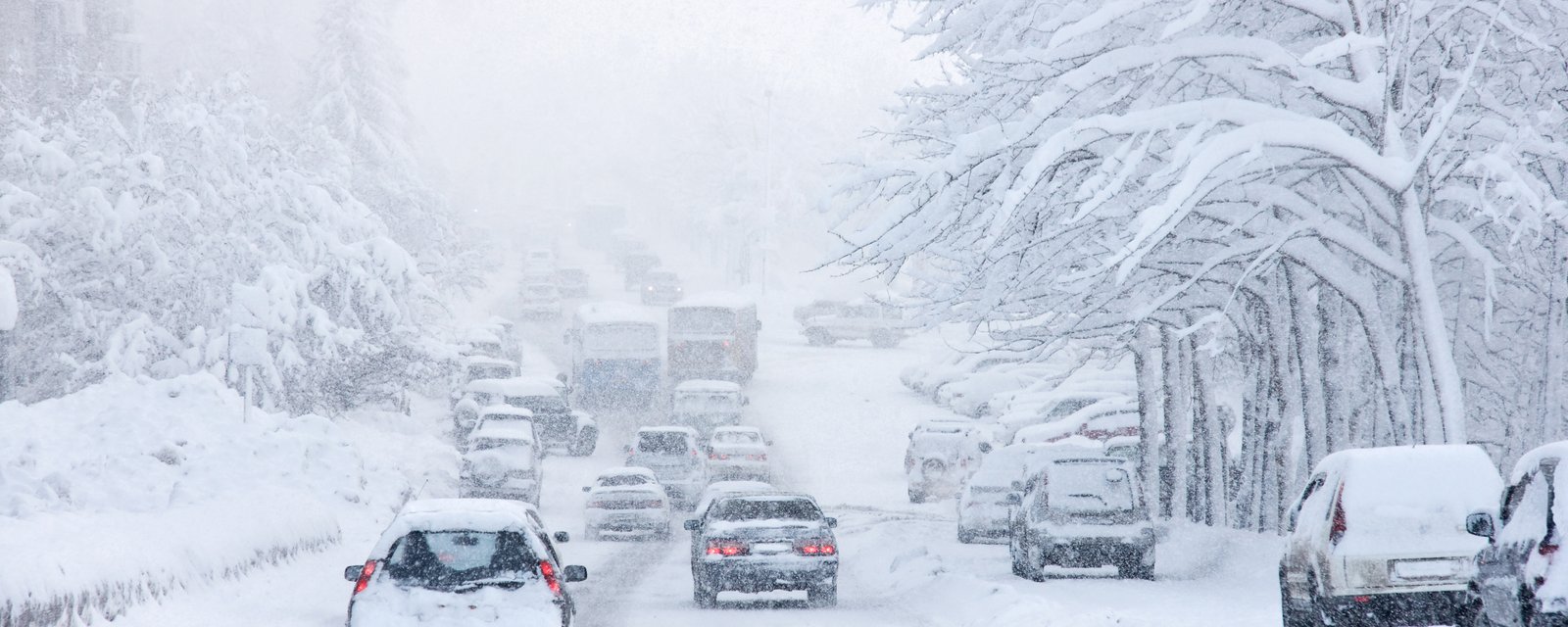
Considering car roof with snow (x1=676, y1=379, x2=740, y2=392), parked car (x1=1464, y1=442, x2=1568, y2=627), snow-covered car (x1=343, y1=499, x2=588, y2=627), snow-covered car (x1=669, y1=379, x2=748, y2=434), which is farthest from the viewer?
car roof with snow (x1=676, y1=379, x2=740, y2=392)

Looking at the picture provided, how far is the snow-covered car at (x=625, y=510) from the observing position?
29.7 metres

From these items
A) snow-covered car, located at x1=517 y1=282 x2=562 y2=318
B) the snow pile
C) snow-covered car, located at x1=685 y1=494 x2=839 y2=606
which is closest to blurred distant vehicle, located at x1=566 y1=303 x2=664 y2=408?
the snow pile

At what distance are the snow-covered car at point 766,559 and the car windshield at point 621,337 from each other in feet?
95.5

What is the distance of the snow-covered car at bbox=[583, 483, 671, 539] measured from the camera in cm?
2966

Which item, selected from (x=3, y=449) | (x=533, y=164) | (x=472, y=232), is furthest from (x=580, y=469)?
(x=533, y=164)

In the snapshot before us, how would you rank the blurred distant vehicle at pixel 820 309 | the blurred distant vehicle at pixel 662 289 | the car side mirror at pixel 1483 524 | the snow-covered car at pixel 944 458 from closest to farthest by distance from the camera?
the car side mirror at pixel 1483 524 → the snow-covered car at pixel 944 458 → the blurred distant vehicle at pixel 820 309 → the blurred distant vehicle at pixel 662 289

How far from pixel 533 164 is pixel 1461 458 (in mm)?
177468

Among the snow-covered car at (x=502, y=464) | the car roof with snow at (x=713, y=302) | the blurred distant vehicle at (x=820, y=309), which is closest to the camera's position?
the snow-covered car at (x=502, y=464)

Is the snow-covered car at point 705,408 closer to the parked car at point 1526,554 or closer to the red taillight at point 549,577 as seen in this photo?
the red taillight at point 549,577

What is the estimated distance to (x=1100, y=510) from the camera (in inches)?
821

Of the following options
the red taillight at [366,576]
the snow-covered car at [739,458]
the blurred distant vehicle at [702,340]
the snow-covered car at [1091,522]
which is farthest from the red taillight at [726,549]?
the blurred distant vehicle at [702,340]

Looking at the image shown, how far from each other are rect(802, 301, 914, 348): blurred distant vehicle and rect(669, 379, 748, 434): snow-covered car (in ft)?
79.6

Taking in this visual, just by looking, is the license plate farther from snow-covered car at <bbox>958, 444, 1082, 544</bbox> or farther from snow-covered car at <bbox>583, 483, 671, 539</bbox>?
snow-covered car at <bbox>583, 483, 671, 539</bbox>

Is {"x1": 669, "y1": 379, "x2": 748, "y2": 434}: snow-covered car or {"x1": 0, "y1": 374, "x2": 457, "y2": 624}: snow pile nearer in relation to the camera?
{"x1": 0, "y1": 374, "x2": 457, "y2": 624}: snow pile
